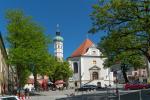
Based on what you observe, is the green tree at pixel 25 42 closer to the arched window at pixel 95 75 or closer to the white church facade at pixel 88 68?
the white church facade at pixel 88 68

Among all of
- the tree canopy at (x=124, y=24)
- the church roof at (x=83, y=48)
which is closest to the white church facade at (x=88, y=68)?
the church roof at (x=83, y=48)

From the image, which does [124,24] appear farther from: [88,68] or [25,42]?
[88,68]

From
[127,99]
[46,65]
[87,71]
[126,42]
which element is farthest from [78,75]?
[127,99]

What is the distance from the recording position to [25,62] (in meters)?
67.7

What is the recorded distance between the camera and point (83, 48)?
125625 mm

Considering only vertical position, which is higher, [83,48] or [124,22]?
[83,48]

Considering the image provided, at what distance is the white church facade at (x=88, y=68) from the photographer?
119625 millimetres

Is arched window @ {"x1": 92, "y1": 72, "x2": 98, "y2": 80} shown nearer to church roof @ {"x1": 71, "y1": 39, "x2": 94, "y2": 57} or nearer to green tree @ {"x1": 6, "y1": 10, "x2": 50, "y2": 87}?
church roof @ {"x1": 71, "y1": 39, "x2": 94, "y2": 57}

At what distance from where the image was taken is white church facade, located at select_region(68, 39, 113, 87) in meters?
120

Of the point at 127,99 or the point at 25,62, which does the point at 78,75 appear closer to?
the point at 25,62

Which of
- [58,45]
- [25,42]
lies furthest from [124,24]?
[58,45]

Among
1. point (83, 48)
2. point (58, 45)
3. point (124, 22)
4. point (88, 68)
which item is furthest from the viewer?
point (58, 45)

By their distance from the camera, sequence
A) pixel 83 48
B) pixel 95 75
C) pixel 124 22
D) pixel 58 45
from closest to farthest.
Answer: pixel 124 22 < pixel 95 75 < pixel 83 48 < pixel 58 45

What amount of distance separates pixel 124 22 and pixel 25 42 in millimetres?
34215
